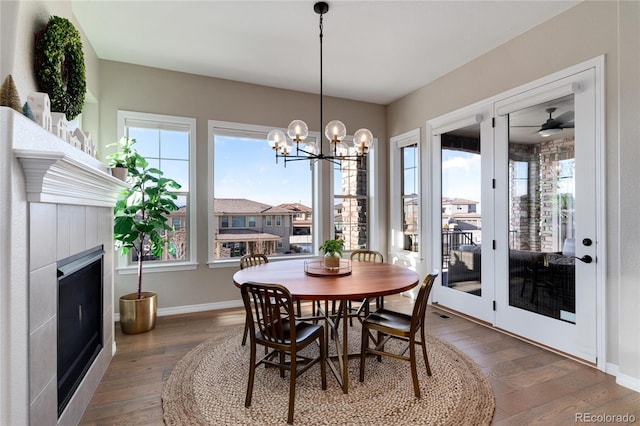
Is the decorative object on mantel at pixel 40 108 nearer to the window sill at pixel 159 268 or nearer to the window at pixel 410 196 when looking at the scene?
the window sill at pixel 159 268

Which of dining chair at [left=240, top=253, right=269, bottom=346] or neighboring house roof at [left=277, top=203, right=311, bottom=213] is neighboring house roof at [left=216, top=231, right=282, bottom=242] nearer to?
neighboring house roof at [left=277, top=203, right=311, bottom=213]

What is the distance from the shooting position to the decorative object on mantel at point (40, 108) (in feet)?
5.41

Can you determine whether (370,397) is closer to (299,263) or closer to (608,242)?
(299,263)

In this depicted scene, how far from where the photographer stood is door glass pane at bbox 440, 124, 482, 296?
379 centimetres

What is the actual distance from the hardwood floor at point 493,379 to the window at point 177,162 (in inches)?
37.4

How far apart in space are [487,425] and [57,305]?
2.60 meters

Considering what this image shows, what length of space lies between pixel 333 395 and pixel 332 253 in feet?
3.56

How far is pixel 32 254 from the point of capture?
1.47m

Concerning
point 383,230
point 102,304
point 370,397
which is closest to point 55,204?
point 102,304

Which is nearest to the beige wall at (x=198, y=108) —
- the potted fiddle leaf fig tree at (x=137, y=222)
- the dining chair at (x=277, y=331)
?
the potted fiddle leaf fig tree at (x=137, y=222)

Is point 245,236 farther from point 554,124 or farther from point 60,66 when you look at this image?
point 554,124

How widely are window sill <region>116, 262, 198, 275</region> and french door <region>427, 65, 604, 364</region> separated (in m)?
3.29

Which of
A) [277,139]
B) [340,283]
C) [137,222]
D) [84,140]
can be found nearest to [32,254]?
[84,140]

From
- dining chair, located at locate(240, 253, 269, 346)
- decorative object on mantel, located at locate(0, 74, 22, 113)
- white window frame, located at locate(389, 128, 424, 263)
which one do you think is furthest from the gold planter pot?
white window frame, located at locate(389, 128, 424, 263)
